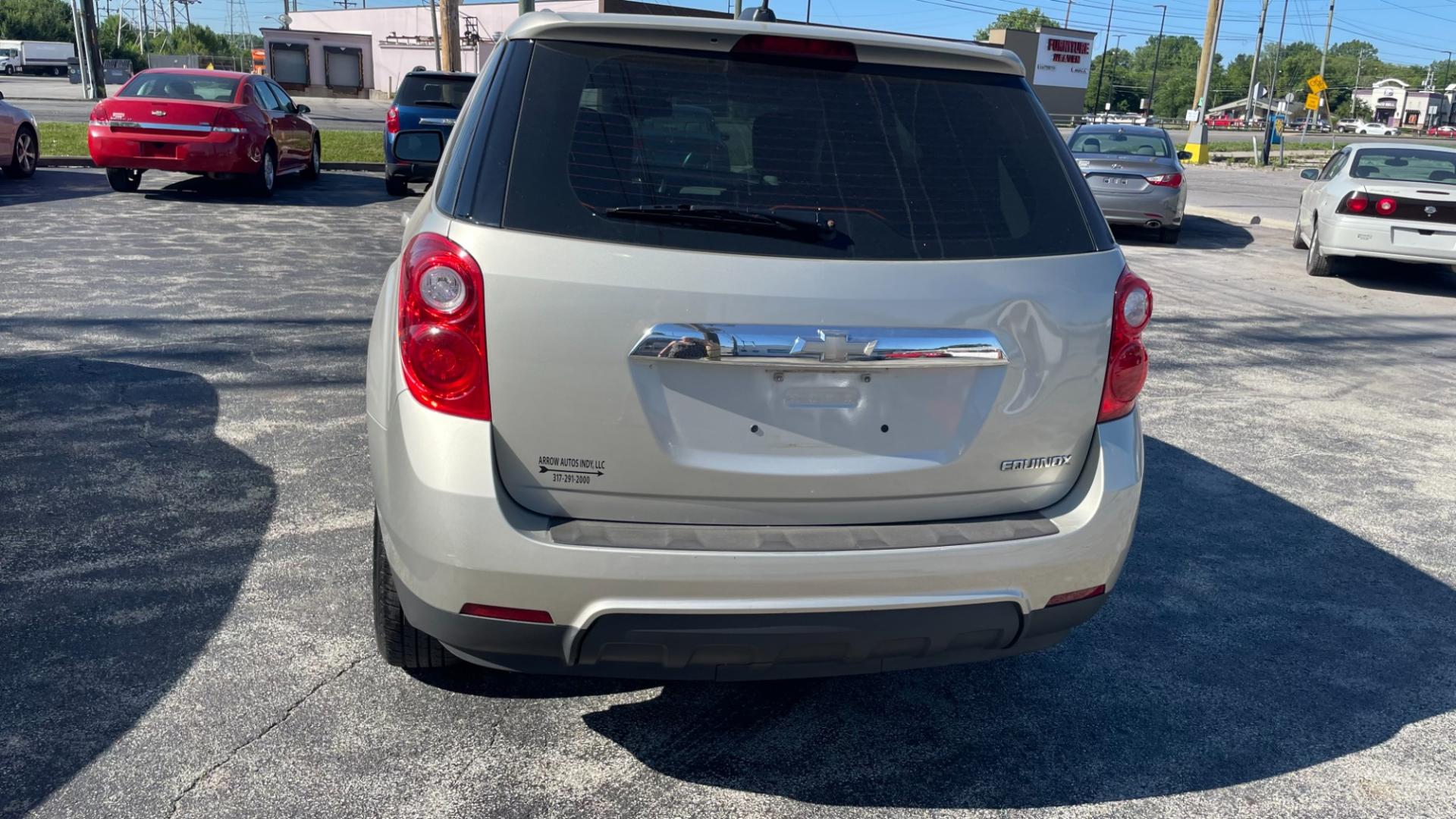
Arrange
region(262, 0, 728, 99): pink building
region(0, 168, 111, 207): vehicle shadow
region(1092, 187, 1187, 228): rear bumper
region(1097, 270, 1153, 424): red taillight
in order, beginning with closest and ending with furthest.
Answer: region(1097, 270, 1153, 424): red taillight < region(0, 168, 111, 207): vehicle shadow < region(1092, 187, 1187, 228): rear bumper < region(262, 0, 728, 99): pink building

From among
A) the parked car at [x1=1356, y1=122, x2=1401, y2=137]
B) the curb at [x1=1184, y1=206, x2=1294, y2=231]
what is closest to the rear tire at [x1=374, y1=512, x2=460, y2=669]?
the curb at [x1=1184, y1=206, x2=1294, y2=231]

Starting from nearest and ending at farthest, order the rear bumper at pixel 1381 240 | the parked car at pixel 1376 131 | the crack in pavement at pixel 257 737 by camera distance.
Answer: the crack in pavement at pixel 257 737 < the rear bumper at pixel 1381 240 < the parked car at pixel 1376 131

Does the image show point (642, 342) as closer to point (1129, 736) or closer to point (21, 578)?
point (1129, 736)

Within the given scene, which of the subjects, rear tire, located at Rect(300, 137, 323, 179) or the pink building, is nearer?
rear tire, located at Rect(300, 137, 323, 179)

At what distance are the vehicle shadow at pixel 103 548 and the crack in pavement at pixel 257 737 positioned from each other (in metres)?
0.31

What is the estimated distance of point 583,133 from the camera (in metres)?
2.67

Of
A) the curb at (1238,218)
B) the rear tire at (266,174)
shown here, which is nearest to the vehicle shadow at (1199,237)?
the curb at (1238,218)

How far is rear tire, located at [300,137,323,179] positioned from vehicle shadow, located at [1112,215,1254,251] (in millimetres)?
11814

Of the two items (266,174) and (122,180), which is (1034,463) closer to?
(266,174)

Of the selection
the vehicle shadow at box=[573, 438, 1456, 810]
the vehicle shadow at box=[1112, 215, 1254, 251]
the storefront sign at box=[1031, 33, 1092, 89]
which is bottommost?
the vehicle shadow at box=[573, 438, 1456, 810]

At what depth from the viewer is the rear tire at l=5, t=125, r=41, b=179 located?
48.7 ft

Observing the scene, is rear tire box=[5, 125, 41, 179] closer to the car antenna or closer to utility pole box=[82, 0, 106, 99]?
the car antenna

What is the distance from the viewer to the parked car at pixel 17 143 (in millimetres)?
14500

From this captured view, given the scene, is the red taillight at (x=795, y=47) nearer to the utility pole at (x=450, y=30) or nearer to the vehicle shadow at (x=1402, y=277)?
the vehicle shadow at (x=1402, y=277)
